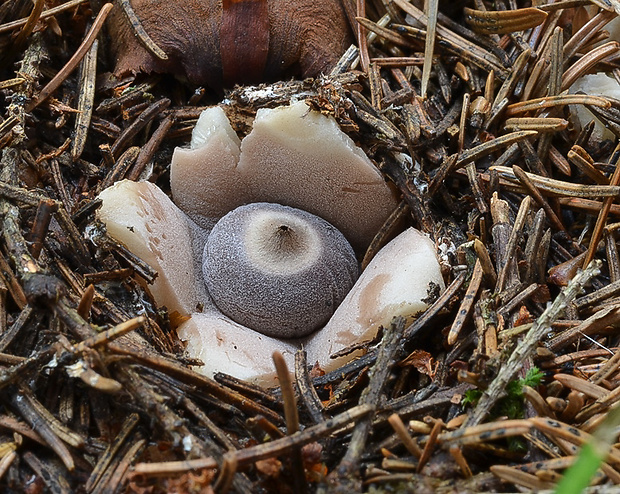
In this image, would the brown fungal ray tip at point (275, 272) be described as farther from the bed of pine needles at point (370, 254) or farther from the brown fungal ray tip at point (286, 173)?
the bed of pine needles at point (370, 254)

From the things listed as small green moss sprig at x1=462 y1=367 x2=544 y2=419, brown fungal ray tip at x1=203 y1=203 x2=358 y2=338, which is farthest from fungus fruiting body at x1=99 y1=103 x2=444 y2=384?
small green moss sprig at x1=462 y1=367 x2=544 y2=419

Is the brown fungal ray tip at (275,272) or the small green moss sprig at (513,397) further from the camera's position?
the brown fungal ray tip at (275,272)

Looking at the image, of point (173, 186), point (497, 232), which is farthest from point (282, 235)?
point (497, 232)

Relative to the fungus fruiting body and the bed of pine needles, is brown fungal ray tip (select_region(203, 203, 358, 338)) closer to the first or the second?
the fungus fruiting body

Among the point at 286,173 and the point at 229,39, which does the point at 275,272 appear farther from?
the point at 229,39

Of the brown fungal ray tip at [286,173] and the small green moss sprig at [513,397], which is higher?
the brown fungal ray tip at [286,173]

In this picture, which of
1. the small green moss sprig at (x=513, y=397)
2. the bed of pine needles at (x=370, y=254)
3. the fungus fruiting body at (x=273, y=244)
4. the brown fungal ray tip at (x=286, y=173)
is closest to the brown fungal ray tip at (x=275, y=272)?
the fungus fruiting body at (x=273, y=244)

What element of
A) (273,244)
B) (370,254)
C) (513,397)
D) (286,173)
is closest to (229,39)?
(286,173)
